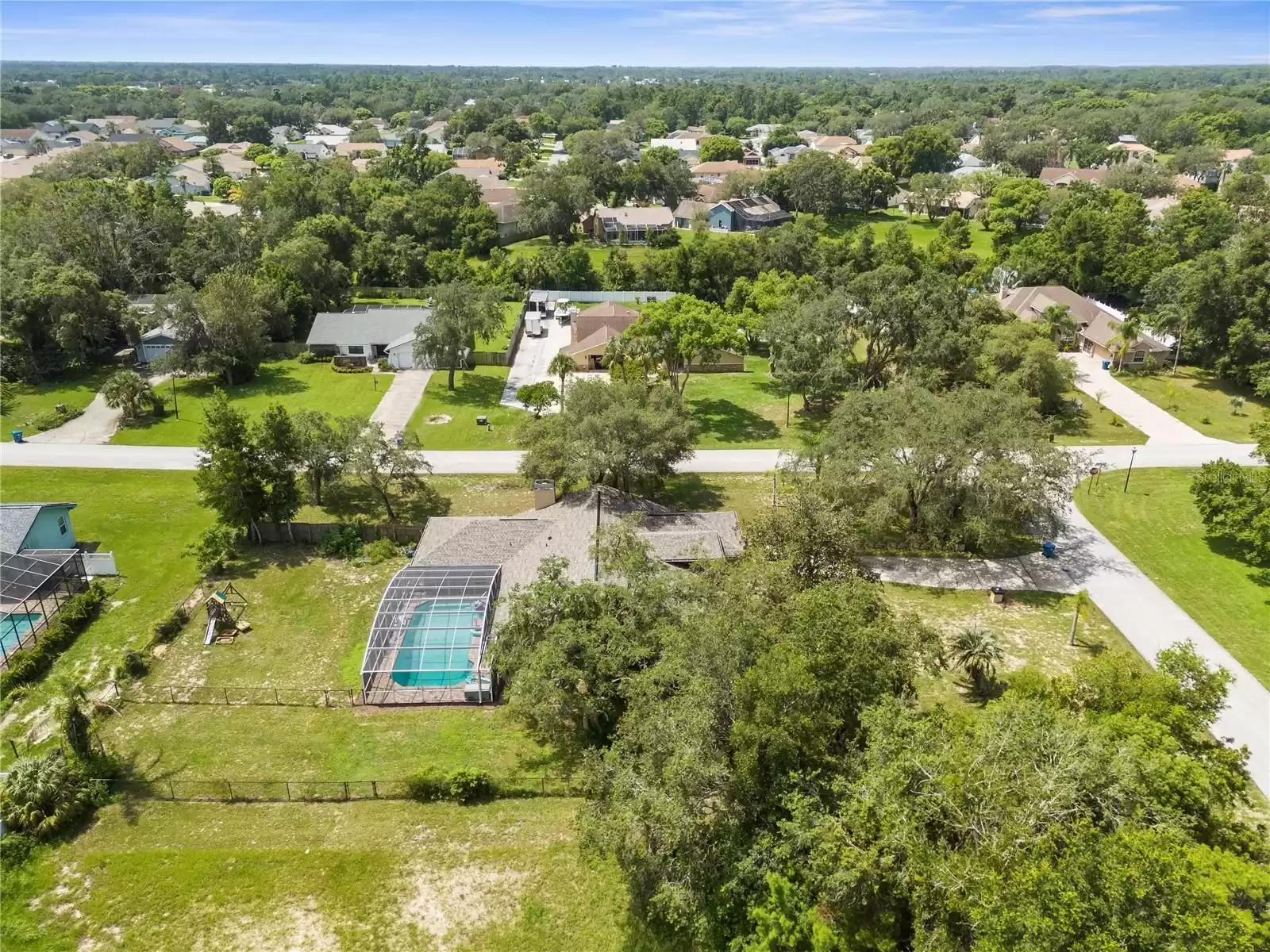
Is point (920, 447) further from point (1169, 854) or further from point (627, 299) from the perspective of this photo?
point (627, 299)

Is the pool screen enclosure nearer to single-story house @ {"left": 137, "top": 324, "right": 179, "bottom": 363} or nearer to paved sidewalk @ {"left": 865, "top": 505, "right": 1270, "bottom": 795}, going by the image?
paved sidewalk @ {"left": 865, "top": 505, "right": 1270, "bottom": 795}

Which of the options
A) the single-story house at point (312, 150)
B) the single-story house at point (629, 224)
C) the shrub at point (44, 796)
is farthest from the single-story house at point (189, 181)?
the shrub at point (44, 796)

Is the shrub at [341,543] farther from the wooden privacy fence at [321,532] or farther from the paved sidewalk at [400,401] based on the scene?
the paved sidewalk at [400,401]

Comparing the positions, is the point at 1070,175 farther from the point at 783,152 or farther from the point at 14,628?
the point at 14,628

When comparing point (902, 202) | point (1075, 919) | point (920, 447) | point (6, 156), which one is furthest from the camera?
point (6, 156)

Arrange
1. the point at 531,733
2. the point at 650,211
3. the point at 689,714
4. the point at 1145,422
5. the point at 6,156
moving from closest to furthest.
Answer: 1. the point at 689,714
2. the point at 531,733
3. the point at 1145,422
4. the point at 650,211
5. the point at 6,156

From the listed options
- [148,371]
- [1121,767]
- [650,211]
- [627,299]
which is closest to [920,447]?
[1121,767]

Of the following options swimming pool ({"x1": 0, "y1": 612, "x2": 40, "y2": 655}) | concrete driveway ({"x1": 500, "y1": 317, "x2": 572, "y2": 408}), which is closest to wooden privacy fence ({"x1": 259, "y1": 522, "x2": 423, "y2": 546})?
swimming pool ({"x1": 0, "y1": 612, "x2": 40, "y2": 655})
